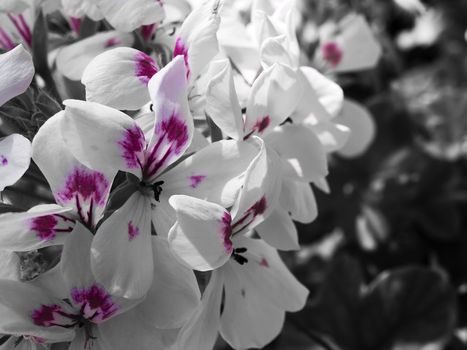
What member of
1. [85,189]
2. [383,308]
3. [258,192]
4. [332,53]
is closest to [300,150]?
[258,192]

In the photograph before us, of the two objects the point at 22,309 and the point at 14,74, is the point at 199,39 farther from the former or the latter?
the point at 22,309

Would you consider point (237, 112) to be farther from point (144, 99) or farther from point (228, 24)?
point (228, 24)

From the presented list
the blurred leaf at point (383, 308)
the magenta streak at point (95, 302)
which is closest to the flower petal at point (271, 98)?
the magenta streak at point (95, 302)

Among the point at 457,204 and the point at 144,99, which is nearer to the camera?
the point at 144,99

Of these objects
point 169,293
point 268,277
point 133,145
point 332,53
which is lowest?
point 332,53

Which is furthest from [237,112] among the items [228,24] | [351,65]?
A: [351,65]

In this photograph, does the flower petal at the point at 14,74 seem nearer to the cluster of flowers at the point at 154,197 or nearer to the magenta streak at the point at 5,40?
the cluster of flowers at the point at 154,197

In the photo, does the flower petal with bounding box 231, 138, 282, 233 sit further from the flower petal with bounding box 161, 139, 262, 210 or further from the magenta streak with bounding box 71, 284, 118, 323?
the magenta streak with bounding box 71, 284, 118, 323
